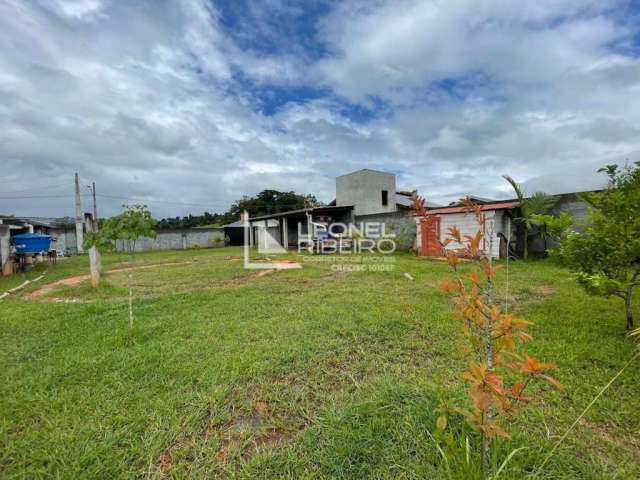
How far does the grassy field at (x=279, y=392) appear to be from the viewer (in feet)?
5.25

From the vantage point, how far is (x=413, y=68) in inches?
348

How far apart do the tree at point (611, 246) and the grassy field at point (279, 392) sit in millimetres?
705

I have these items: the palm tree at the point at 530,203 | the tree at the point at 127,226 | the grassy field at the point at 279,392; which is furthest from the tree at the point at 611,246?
the palm tree at the point at 530,203

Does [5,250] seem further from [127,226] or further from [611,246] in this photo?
[611,246]

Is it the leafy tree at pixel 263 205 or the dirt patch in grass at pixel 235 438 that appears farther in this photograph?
the leafy tree at pixel 263 205

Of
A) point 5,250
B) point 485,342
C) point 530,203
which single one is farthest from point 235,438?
point 5,250

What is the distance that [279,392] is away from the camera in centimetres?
231

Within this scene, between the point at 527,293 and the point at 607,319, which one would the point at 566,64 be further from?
the point at 607,319

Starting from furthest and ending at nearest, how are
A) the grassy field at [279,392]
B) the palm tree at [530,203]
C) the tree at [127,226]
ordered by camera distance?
1. the palm tree at [530,203]
2. the tree at [127,226]
3. the grassy field at [279,392]

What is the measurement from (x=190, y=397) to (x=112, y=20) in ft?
27.5

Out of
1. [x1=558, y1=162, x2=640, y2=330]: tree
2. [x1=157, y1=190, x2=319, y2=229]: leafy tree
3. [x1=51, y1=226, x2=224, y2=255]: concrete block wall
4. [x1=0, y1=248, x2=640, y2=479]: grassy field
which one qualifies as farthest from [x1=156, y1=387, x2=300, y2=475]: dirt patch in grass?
[x1=157, y1=190, x2=319, y2=229]: leafy tree

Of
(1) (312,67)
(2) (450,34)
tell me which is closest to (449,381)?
(2) (450,34)

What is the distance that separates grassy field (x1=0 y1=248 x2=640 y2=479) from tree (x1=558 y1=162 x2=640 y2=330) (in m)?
0.70

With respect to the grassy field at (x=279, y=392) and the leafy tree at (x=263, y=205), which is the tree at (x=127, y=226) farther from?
the leafy tree at (x=263, y=205)
